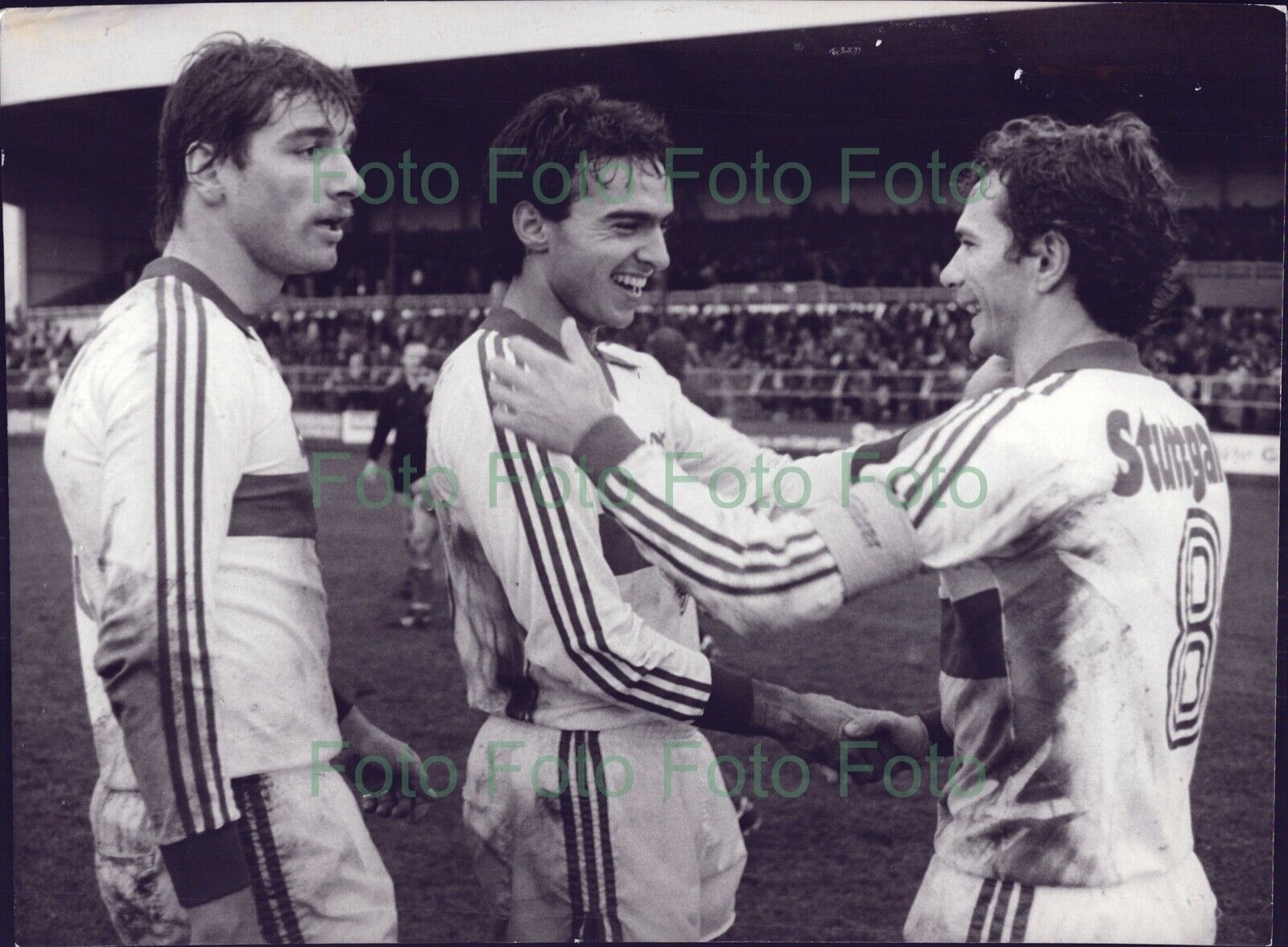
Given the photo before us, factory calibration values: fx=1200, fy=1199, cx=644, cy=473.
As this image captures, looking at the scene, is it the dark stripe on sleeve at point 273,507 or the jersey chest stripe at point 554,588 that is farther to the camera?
the jersey chest stripe at point 554,588

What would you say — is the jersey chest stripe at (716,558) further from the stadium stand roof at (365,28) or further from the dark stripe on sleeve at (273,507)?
the stadium stand roof at (365,28)

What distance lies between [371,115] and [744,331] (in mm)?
7512

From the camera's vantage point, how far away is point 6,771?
2.46 m

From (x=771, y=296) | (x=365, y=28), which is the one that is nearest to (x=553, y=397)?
(x=365, y=28)

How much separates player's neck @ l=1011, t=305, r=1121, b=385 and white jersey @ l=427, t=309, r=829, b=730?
664mm

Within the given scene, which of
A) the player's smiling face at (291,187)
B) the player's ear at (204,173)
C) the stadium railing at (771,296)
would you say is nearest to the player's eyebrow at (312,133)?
the player's smiling face at (291,187)

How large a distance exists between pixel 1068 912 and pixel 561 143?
1449mm

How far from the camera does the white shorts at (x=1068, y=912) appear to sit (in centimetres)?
171

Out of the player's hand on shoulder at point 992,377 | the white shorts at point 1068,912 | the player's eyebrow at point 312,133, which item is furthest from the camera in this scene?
the player's hand on shoulder at point 992,377

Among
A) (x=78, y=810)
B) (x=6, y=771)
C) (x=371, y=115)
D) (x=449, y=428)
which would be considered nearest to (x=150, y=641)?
(x=449, y=428)

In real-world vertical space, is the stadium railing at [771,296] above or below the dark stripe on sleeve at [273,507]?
above

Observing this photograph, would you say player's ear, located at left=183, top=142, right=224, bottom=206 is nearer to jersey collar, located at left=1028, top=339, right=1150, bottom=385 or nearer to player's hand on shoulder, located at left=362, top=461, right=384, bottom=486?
jersey collar, located at left=1028, top=339, right=1150, bottom=385

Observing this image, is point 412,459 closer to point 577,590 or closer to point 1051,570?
point 577,590

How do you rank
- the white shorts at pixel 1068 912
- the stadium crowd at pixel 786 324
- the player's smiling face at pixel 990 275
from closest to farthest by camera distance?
the white shorts at pixel 1068 912 < the player's smiling face at pixel 990 275 < the stadium crowd at pixel 786 324
